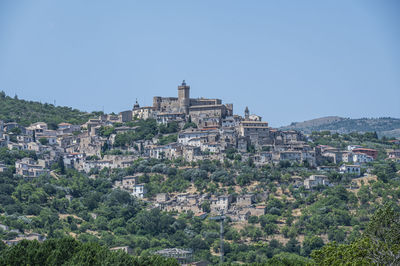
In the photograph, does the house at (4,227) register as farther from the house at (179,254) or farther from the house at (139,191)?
the house at (139,191)

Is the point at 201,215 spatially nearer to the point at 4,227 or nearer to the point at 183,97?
the point at 4,227

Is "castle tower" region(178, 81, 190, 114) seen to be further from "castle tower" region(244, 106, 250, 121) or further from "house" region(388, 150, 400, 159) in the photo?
"house" region(388, 150, 400, 159)

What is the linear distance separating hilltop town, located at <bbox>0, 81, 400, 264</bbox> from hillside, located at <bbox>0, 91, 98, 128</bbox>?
398cm

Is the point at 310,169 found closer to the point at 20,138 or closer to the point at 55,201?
the point at 55,201

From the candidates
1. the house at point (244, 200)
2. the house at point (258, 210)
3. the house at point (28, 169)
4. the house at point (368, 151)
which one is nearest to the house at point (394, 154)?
the house at point (368, 151)

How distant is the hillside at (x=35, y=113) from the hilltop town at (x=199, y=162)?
3978 mm

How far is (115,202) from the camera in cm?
7525

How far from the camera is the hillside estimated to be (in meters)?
103

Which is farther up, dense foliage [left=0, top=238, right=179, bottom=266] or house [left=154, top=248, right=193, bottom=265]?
dense foliage [left=0, top=238, right=179, bottom=266]

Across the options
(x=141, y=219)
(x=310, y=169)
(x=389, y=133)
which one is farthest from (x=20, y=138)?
(x=389, y=133)

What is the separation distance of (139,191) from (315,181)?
17.1 metres

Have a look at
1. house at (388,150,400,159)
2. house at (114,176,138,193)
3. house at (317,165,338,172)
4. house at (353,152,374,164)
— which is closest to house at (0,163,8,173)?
house at (114,176,138,193)

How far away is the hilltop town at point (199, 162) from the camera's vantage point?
2840 inches

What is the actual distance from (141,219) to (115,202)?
561 centimetres
